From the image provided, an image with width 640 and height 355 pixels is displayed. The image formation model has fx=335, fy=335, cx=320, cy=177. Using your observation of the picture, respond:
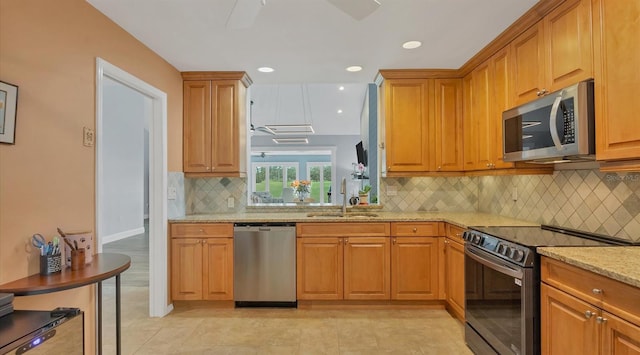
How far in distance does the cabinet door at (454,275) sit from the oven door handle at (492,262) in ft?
1.38

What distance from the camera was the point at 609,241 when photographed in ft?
6.50

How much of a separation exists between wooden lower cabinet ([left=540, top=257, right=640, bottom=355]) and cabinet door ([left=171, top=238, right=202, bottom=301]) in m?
2.88

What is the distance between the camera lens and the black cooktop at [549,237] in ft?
6.31

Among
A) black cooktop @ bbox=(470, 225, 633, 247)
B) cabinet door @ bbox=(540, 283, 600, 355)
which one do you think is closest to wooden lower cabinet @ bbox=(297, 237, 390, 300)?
black cooktop @ bbox=(470, 225, 633, 247)

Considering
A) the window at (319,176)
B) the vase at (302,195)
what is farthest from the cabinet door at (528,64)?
the window at (319,176)

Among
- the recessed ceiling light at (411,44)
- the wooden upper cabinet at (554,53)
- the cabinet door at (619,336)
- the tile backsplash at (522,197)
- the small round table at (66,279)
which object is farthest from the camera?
A: the recessed ceiling light at (411,44)

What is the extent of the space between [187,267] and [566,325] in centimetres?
307

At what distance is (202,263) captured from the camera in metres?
3.36

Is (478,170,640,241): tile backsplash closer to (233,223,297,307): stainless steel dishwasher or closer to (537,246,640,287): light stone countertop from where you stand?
(537,246,640,287): light stone countertop

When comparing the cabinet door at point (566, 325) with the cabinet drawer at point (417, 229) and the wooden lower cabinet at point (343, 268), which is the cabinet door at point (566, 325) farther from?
the wooden lower cabinet at point (343, 268)

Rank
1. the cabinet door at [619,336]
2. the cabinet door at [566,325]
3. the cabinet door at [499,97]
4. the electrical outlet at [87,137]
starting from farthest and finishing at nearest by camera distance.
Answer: the cabinet door at [499,97]
the electrical outlet at [87,137]
the cabinet door at [566,325]
the cabinet door at [619,336]

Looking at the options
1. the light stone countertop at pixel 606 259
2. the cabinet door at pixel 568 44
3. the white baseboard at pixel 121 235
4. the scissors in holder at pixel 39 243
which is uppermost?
the cabinet door at pixel 568 44

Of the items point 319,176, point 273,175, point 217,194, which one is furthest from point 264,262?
point 273,175

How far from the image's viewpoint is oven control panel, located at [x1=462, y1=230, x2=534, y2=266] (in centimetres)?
185
